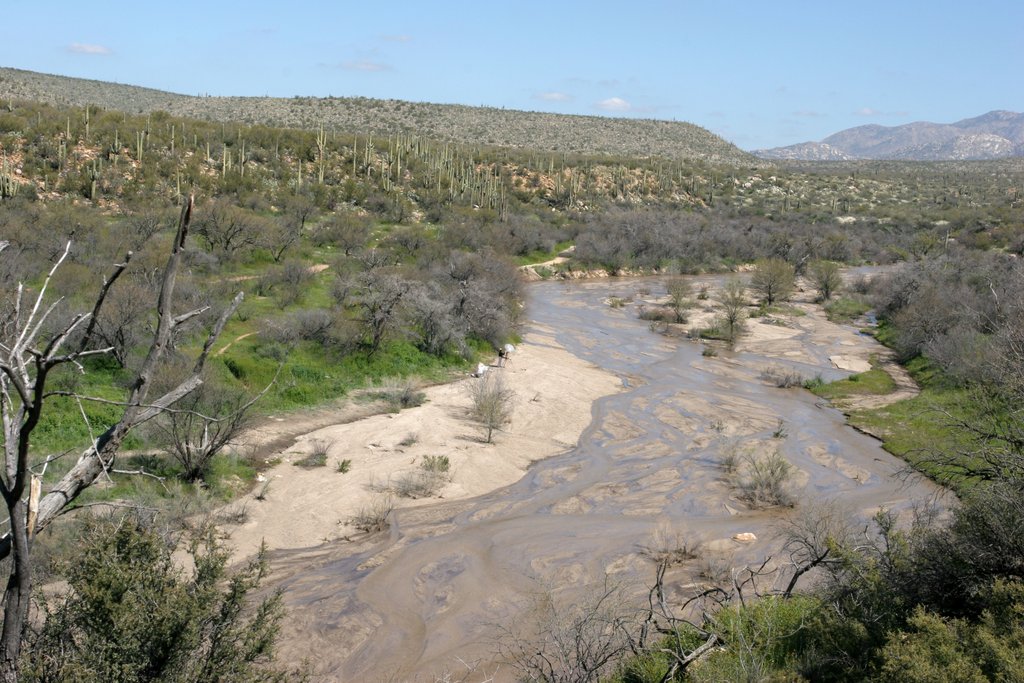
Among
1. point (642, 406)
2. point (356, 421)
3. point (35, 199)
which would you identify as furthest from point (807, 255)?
point (35, 199)

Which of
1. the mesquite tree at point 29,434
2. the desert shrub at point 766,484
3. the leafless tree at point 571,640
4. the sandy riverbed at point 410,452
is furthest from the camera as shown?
the desert shrub at point 766,484

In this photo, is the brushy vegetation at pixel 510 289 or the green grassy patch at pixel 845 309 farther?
the green grassy patch at pixel 845 309

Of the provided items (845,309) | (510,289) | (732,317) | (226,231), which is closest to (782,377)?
(732,317)

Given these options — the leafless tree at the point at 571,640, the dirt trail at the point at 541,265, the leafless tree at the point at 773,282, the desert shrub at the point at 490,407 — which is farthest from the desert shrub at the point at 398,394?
the leafless tree at the point at 773,282

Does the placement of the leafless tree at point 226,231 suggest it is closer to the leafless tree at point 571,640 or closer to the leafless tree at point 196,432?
the leafless tree at point 196,432

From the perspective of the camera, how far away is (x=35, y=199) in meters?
40.2

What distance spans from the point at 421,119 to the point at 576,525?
98.8 m

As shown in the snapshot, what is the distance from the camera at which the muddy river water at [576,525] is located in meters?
12.4

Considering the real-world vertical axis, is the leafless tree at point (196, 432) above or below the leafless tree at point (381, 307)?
below

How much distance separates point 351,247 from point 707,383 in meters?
20.4

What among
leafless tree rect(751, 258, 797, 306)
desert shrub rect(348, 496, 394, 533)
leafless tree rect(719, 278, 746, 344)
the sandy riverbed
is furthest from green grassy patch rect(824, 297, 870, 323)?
desert shrub rect(348, 496, 394, 533)

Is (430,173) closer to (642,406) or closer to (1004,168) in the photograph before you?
(642,406)

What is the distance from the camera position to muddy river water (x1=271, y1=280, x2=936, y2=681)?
12352 millimetres

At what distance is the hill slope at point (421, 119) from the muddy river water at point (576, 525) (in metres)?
69.2
